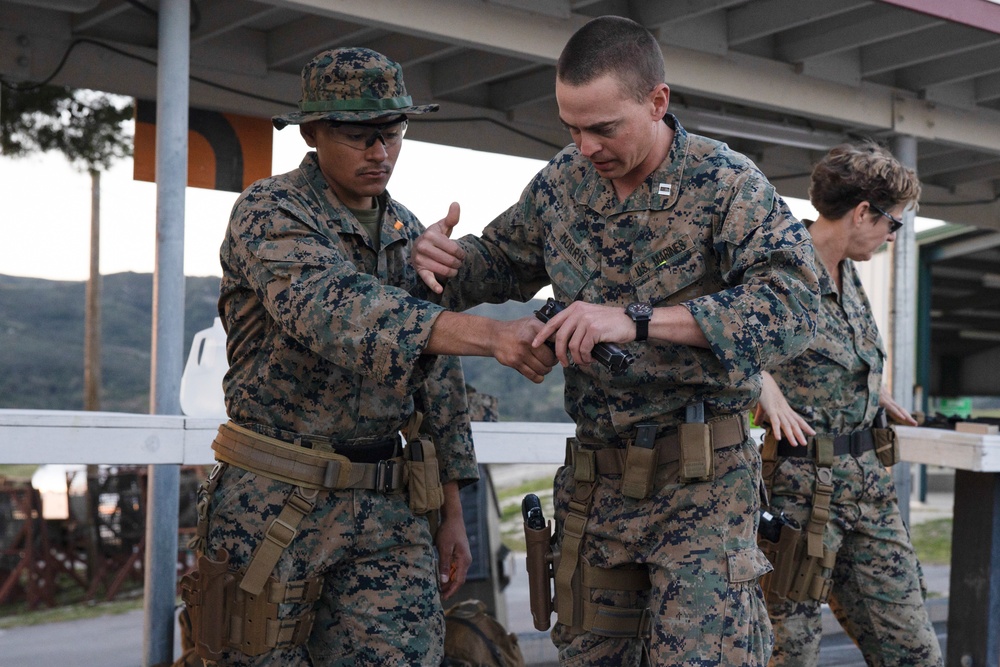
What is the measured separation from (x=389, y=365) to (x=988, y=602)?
3334mm

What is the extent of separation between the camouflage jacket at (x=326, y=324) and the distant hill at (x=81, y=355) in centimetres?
2377

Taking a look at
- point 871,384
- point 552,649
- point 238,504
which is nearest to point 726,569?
point 238,504

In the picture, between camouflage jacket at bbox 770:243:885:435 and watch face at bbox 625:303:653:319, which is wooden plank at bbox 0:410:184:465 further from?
camouflage jacket at bbox 770:243:885:435

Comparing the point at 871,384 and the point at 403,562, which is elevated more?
the point at 871,384

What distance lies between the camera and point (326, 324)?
7.75 feet

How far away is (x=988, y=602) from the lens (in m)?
4.58

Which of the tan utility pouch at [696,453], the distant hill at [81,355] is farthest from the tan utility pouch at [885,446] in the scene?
the distant hill at [81,355]

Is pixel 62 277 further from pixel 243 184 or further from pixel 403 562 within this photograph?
pixel 403 562

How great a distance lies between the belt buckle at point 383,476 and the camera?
2.71 metres

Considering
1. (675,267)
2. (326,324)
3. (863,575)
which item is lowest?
(863,575)

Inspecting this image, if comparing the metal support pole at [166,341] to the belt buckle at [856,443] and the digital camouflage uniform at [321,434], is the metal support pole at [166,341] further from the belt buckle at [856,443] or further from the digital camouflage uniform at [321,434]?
the belt buckle at [856,443]

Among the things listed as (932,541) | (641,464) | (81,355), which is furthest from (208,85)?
(81,355)

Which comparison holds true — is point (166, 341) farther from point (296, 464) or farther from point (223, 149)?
point (223, 149)

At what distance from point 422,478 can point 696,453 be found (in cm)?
73
